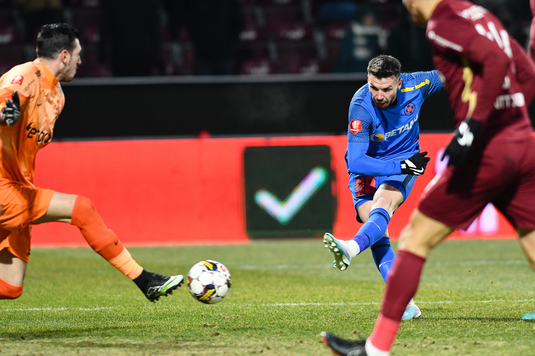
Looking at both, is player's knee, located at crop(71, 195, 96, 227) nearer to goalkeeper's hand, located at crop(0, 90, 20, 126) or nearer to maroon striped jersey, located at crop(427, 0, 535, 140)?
goalkeeper's hand, located at crop(0, 90, 20, 126)

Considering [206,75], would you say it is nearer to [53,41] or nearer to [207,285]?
[53,41]

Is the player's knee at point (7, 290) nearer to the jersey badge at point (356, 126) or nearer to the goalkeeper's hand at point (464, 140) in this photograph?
the jersey badge at point (356, 126)

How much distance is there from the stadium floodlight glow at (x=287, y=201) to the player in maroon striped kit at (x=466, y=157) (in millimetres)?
7367

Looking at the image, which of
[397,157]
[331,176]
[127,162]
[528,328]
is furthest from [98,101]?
[528,328]

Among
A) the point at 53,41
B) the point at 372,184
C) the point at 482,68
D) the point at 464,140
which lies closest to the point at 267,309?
the point at 372,184

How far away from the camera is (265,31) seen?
15016 mm

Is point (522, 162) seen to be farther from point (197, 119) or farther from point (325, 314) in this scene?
point (197, 119)

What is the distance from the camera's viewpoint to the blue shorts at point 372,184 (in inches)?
240


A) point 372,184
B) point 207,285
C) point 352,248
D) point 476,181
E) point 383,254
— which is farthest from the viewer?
point 372,184

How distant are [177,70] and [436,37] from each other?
10.6 metres

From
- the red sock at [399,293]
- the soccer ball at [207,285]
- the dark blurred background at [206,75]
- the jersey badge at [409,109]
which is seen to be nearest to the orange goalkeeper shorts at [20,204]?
the soccer ball at [207,285]

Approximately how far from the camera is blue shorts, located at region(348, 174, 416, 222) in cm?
609

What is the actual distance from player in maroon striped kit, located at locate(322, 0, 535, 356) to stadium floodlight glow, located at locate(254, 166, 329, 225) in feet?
24.2

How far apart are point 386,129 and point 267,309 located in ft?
5.60
